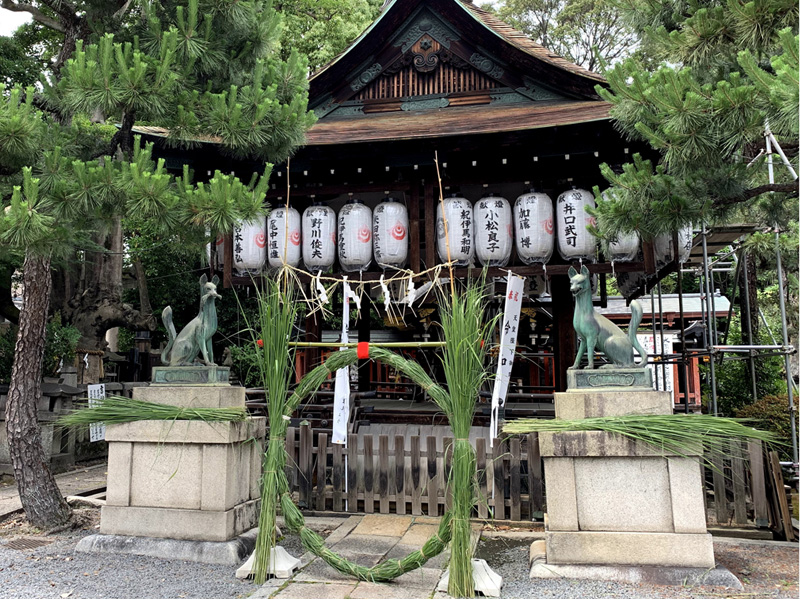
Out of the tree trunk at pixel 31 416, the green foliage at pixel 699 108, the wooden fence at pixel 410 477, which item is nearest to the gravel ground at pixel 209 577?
the tree trunk at pixel 31 416

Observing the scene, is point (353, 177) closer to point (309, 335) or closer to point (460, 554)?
point (309, 335)

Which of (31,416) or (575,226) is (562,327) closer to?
(575,226)

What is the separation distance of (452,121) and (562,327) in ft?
10.6

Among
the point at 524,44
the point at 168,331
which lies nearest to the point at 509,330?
the point at 168,331

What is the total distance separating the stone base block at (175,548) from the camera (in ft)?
16.4

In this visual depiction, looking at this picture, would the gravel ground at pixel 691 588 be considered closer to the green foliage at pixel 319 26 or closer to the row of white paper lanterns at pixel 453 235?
the row of white paper lanterns at pixel 453 235

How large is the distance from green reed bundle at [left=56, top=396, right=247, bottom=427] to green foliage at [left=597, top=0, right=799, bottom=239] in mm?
3794

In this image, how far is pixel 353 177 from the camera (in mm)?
8477

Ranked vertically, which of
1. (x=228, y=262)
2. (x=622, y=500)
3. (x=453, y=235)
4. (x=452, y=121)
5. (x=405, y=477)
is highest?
Answer: (x=452, y=121)

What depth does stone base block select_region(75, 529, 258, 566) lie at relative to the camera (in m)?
4.99

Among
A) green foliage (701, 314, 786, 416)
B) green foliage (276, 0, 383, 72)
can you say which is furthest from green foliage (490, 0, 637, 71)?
green foliage (701, 314, 786, 416)

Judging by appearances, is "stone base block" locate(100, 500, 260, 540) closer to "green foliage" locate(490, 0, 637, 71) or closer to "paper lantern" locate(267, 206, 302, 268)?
"paper lantern" locate(267, 206, 302, 268)

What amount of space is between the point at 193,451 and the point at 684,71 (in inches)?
196

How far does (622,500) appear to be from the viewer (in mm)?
4562
